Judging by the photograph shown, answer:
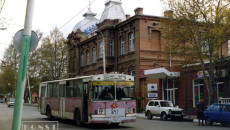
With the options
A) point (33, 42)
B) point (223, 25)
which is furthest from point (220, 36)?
point (33, 42)

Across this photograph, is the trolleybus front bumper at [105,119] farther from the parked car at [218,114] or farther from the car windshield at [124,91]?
the parked car at [218,114]

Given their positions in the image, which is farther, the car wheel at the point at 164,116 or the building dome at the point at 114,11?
the building dome at the point at 114,11

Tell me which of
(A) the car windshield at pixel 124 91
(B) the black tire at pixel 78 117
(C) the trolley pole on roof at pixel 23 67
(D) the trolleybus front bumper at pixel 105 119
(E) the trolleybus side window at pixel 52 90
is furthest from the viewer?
(E) the trolleybus side window at pixel 52 90

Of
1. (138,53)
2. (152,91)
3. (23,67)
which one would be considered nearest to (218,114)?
(152,91)

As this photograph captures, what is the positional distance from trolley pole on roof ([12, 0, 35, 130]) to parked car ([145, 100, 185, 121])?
60.7ft

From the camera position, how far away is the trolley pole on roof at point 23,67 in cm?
759

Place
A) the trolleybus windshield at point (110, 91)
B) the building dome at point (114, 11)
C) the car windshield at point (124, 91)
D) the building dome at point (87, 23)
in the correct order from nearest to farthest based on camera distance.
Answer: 1. the trolleybus windshield at point (110, 91)
2. the car windshield at point (124, 91)
3. the building dome at point (114, 11)
4. the building dome at point (87, 23)

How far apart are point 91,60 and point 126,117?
1301 inches

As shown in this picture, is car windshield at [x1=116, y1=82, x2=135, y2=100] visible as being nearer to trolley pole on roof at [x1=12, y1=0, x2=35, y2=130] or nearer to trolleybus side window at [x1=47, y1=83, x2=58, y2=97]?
trolleybus side window at [x1=47, y1=83, x2=58, y2=97]

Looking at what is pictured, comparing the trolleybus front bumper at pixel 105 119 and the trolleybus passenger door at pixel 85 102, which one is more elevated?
the trolleybus passenger door at pixel 85 102

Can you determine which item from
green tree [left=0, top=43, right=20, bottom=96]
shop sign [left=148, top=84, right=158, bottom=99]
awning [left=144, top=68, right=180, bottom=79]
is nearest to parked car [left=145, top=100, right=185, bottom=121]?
shop sign [left=148, top=84, right=158, bottom=99]

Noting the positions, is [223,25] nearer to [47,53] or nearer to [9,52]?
[47,53]

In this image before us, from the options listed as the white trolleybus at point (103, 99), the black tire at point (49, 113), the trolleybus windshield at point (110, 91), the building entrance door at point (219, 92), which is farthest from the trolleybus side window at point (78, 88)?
the building entrance door at point (219, 92)

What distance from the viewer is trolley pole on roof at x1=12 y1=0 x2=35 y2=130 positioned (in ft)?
24.9
